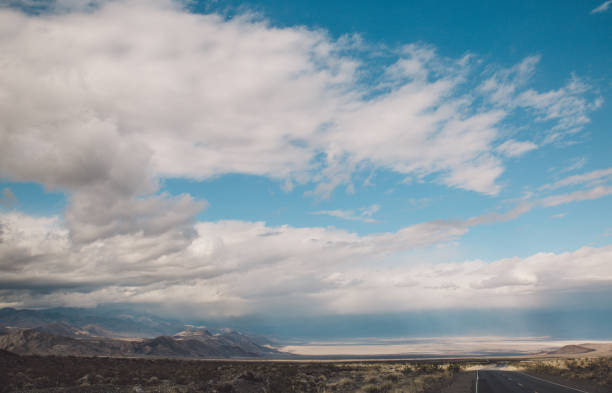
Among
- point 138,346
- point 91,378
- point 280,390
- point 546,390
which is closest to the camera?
point 546,390

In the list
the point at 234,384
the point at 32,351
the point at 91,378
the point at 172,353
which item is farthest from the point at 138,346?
the point at 234,384

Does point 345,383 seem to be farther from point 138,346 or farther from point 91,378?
point 138,346

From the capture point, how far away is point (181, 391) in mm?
29859

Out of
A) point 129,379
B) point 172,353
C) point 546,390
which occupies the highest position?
point 546,390

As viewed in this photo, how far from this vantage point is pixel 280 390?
1277 inches

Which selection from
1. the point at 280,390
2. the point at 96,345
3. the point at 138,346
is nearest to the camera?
the point at 280,390

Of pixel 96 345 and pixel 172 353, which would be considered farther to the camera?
pixel 172 353

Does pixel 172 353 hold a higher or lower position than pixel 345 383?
lower

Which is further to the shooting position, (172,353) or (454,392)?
(172,353)

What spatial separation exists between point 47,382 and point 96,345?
13624cm

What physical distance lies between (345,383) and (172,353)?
162 meters

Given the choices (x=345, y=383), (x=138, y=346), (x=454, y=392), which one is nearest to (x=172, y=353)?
(x=138, y=346)

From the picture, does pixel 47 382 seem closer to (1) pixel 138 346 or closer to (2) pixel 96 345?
(2) pixel 96 345

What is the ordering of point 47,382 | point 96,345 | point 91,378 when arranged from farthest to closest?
point 96,345 < point 91,378 < point 47,382
